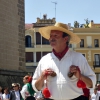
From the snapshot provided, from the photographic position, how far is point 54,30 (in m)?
5.23

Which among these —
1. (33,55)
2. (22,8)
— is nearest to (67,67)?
(22,8)

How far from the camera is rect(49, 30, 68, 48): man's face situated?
5102 mm

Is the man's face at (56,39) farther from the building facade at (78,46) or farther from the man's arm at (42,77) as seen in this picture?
the building facade at (78,46)

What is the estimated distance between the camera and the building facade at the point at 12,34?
21422 mm

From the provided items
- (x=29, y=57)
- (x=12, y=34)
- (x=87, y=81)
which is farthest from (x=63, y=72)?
(x=29, y=57)

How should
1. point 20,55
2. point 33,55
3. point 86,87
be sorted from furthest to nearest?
point 33,55 → point 20,55 → point 86,87

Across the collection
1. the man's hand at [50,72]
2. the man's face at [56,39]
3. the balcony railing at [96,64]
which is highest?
the man's face at [56,39]

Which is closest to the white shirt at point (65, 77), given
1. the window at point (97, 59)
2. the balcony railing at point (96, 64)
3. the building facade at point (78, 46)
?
the building facade at point (78, 46)

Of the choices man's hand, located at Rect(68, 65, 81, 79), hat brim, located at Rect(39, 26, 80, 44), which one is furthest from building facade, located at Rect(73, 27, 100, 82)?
man's hand, located at Rect(68, 65, 81, 79)

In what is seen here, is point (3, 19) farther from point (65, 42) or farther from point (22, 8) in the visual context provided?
point (65, 42)

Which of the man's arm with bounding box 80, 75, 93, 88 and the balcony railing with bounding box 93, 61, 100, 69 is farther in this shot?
the balcony railing with bounding box 93, 61, 100, 69

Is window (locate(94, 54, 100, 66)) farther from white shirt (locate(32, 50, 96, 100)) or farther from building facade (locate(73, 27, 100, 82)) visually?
white shirt (locate(32, 50, 96, 100))

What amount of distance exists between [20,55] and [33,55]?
26160 millimetres

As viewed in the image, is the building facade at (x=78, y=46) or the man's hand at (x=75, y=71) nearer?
the man's hand at (x=75, y=71)
